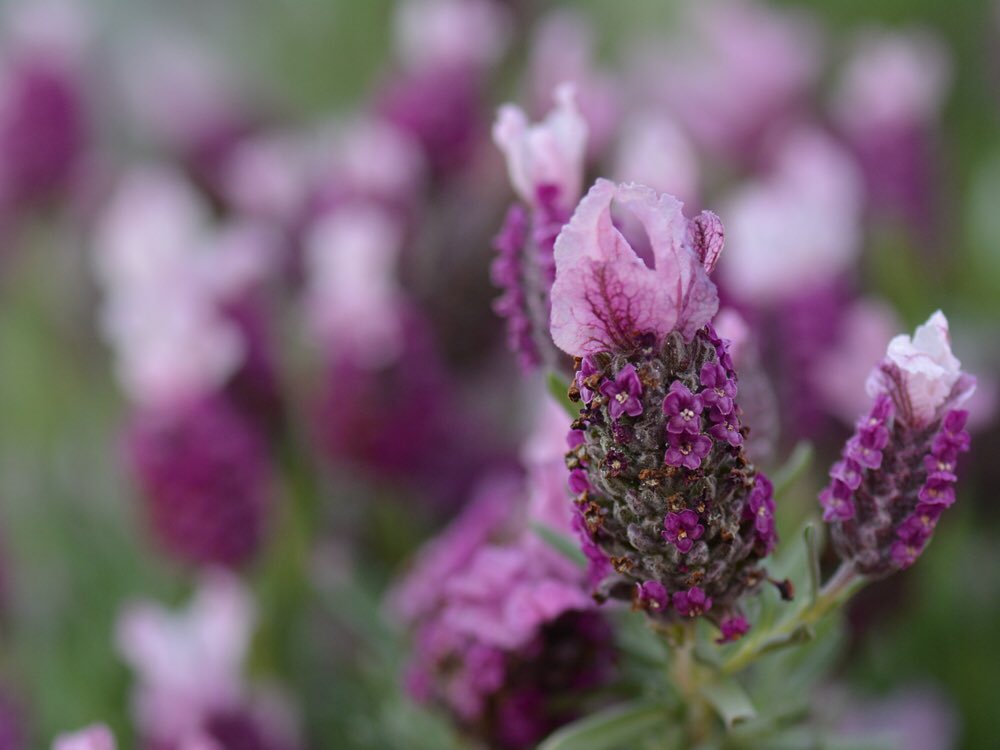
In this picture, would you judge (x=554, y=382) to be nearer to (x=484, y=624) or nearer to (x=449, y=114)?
(x=484, y=624)

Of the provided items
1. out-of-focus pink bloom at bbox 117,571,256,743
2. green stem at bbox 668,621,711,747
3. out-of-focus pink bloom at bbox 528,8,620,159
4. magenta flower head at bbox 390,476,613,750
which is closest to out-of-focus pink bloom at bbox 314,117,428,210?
out-of-focus pink bloom at bbox 528,8,620,159

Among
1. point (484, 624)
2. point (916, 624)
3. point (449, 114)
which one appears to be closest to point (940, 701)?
point (916, 624)

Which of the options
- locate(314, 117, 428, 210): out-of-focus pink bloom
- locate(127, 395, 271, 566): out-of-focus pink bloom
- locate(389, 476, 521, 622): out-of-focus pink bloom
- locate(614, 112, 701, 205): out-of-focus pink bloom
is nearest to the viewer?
locate(389, 476, 521, 622): out-of-focus pink bloom

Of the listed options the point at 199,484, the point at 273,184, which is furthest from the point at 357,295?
the point at 273,184

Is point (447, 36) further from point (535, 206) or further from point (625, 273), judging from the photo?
point (625, 273)

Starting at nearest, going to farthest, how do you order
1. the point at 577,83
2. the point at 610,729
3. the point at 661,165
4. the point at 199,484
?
the point at 610,729 → the point at 661,165 → the point at 199,484 → the point at 577,83

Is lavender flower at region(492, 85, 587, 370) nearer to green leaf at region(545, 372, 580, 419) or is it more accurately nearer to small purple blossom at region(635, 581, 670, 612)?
green leaf at region(545, 372, 580, 419)
